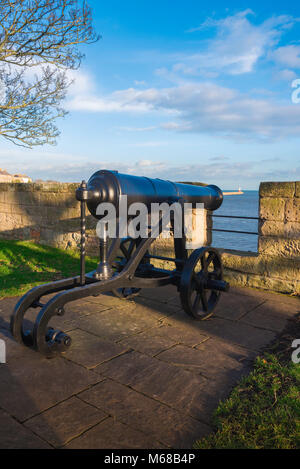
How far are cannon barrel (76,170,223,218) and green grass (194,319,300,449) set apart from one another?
6.07ft

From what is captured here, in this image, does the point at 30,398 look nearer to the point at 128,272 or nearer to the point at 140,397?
the point at 140,397

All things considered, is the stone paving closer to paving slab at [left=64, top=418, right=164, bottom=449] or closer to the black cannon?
paving slab at [left=64, top=418, right=164, bottom=449]

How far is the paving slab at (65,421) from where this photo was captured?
2.04 metres

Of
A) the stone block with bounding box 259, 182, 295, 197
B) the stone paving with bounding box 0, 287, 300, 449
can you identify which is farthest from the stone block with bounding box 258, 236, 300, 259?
the stone paving with bounding box 0, 287, 300, 449

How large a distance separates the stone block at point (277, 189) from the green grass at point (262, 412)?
2682 millimetres

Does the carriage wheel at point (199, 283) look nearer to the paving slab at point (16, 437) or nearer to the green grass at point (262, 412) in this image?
the green grass at point (262, 412)

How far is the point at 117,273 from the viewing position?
353 cm

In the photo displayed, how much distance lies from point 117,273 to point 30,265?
3.76 m

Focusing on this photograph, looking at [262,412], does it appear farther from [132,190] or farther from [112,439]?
[132,190]

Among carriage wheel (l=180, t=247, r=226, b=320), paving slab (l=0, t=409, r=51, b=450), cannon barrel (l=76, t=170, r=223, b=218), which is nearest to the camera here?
paving slab (l=0, t=409, r=51, b=450)

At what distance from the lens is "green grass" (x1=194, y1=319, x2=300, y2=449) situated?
1.99m

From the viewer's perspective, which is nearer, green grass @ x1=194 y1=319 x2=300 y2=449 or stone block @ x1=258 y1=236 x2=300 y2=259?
green grass @ x1=194 y1=319 x2=300 y2=449

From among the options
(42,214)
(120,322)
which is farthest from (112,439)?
(42,214)

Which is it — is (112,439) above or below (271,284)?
below
